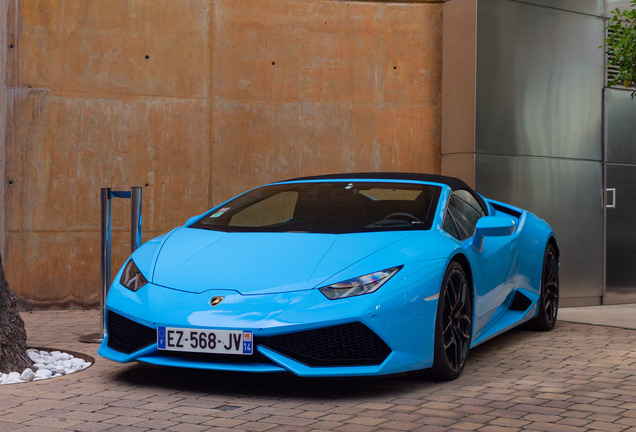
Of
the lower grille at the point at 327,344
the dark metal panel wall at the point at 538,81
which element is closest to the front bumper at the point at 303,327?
the lower grille at the point at 327,344

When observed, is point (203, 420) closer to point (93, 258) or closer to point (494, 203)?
point (494, 203)

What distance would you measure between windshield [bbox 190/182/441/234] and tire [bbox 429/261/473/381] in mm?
385

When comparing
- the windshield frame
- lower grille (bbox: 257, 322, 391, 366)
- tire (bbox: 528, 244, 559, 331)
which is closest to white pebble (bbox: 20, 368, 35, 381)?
the windshield frame

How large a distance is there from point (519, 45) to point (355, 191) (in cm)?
442

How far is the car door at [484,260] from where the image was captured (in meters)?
5.37

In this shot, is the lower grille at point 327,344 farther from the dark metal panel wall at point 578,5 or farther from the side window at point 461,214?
the dark metal panel wall at point 578,5

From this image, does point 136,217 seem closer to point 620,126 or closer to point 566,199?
point 566,199

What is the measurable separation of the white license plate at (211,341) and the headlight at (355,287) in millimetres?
454

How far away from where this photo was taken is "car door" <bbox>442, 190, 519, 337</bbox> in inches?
211

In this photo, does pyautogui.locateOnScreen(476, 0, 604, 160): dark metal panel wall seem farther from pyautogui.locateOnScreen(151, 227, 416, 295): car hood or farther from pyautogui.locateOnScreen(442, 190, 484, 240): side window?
pyautogui.locateOnScreen(151, 227, 416, 295): car hood

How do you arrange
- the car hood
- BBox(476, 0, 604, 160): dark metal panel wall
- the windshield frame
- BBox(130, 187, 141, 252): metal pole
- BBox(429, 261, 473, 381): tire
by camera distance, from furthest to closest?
1. BBox(476, 0, 604, 160): dark metal panel wall
2. BBox(130, 187, 141, 252): metal pole
3. the windshield frame
4. BBox(429, 261, 473, 381): tire
5. the car hood

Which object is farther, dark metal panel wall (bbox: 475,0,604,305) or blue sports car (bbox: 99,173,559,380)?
dark metal panel wall (bbox: 475,0,604,305)

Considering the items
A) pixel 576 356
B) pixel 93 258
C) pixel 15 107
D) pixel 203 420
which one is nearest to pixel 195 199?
pixel 93 258

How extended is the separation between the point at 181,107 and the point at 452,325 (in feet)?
15.1
